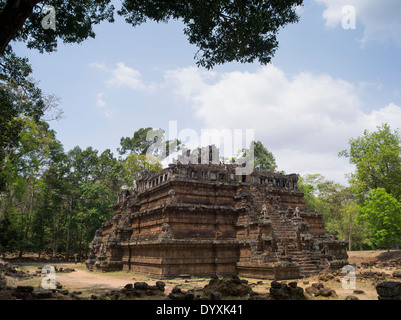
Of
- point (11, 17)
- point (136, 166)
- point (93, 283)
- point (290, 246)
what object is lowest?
point (93, 283)

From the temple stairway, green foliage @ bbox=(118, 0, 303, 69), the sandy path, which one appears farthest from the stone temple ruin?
green foliage @ bbox=(118, 0, 303, 69)

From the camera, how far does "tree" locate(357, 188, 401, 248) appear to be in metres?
29.6

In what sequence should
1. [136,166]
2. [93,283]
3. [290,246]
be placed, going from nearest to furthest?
[93,283], [290,246], [136,166]

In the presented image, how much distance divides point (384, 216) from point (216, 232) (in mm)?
18918

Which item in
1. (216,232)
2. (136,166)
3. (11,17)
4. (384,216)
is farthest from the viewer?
(136,166)

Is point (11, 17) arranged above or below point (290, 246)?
above

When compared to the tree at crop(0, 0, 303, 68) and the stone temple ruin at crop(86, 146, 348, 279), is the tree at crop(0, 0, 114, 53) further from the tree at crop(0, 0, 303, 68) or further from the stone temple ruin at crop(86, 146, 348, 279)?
the stone temple ruin at crop(86, 146, 348, 279)

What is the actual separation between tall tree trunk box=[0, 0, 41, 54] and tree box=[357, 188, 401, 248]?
3367 cm

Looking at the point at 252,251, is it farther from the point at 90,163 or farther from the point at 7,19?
the point at 90,163

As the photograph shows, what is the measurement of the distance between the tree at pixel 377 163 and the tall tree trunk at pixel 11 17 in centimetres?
3646

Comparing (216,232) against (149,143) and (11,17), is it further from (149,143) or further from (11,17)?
(149,143)

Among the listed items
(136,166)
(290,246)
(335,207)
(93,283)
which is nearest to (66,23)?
(93,283)

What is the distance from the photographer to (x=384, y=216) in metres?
30.1
